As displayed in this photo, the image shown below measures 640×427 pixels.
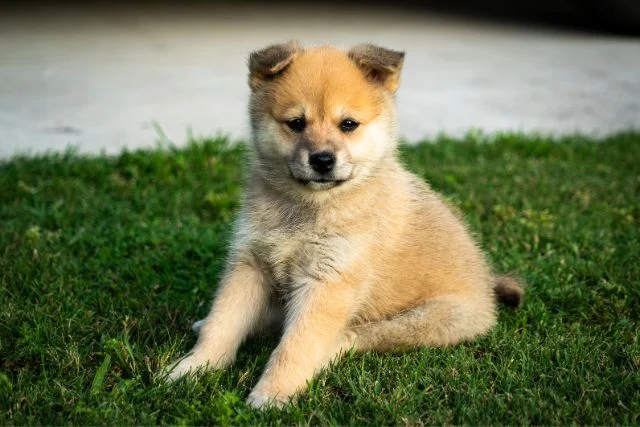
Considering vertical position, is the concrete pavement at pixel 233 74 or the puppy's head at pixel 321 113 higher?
the puppy's head at pixel 321 113

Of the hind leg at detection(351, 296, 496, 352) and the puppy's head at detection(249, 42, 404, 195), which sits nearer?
the puppy's head at detection(249, 42, 404, 195)

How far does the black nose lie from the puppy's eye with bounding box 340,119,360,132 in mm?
188

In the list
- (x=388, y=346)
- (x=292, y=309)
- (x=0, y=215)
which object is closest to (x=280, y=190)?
(x=292, y=309)

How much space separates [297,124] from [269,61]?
13.0 inches

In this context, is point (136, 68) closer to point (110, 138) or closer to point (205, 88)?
point (205, 88)

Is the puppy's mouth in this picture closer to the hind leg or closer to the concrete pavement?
the hind leg

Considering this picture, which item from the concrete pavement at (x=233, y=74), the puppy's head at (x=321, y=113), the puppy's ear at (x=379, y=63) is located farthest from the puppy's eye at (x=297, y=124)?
the concrete pavement at (x=233, y=74)

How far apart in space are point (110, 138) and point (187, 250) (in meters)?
2.62

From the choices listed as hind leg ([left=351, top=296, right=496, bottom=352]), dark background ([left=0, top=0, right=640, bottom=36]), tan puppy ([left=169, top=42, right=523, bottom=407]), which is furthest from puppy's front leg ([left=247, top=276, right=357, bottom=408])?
dark background ([left=0, top=0, right=640, bottom=36])

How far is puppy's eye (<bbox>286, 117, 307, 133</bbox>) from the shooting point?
11.7ft

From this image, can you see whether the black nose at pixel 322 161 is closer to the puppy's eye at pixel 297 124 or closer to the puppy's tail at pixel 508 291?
the puppy's eye at pixel 297 124

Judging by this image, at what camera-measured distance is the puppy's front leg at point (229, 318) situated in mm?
3590

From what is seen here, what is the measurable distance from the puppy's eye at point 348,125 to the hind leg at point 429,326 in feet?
2.90

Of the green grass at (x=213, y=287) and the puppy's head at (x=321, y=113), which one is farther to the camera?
the puppy's head at (x=321, y=113)
